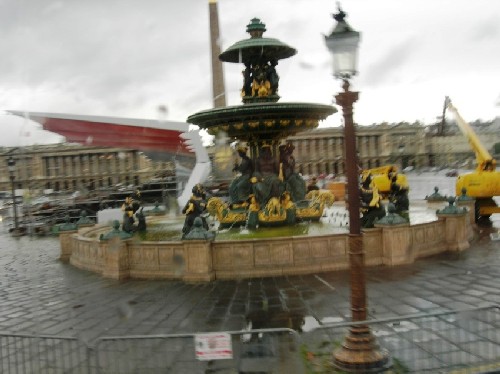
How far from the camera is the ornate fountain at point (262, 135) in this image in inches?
610

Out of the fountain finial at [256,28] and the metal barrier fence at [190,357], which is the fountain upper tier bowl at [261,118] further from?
the metal barrier fence at [190,357]

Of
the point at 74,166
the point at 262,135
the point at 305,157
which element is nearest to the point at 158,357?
the point at 262,135

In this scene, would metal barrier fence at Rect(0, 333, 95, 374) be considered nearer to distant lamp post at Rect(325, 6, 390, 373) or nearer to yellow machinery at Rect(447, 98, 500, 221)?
distant lamp post at Rect(325, 6, 390, 373)

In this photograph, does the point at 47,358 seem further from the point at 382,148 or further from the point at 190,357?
the point at 382,148

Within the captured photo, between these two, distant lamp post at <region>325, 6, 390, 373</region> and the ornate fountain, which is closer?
distant lamp post at <region>325, 6, 390, 373</region>

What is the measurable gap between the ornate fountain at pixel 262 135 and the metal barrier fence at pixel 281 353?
8983mm

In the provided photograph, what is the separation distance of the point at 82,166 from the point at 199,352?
328ft

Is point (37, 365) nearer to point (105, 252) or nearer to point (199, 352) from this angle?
point (199, 352)

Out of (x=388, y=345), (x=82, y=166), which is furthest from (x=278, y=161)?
(x=82, y=166)

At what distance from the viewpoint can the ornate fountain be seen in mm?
15492

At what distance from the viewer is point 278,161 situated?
17406 mm

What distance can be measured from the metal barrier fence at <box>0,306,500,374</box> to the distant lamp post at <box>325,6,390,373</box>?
27 centimetres

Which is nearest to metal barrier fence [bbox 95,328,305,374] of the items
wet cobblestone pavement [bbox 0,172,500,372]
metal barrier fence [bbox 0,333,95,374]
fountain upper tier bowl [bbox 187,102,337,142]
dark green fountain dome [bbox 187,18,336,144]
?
metal barrier fence [bbox 0,333,95,374]

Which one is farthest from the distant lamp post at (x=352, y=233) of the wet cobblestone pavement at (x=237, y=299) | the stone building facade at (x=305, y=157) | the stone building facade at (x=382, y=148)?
the stone building facade at (x=305, y=157)
